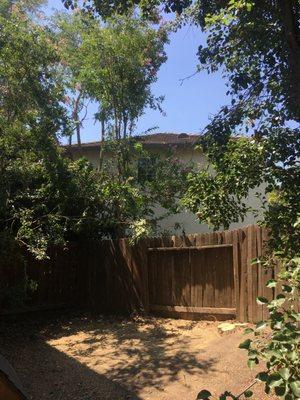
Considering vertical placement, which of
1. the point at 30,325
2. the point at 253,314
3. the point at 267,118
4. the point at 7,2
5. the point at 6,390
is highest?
the point at 7,2

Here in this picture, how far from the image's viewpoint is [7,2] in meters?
18.7

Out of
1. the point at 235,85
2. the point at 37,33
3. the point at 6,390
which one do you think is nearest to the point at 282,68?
the point at 235,85

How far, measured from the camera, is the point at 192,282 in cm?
988

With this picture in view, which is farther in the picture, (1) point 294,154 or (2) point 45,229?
(2) point 45,229

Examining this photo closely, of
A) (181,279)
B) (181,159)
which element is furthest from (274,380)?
(181,159)

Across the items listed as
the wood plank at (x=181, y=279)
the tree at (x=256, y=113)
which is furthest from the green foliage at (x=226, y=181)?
the wood plank at (x=181, y=279)

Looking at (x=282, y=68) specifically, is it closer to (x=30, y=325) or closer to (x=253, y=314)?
(x=253, y=314)

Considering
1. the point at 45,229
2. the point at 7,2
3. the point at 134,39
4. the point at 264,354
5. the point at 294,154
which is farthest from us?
the point at 7,2

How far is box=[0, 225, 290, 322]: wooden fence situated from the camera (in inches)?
339

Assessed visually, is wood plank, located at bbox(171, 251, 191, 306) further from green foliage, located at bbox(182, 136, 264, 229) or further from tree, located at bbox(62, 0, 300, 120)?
tree, located at bbox(62, 0, 300, 120)

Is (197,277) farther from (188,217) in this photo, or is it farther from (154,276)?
(188,217)

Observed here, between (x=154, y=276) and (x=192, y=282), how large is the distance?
3.89ft

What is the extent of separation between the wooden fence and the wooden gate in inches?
0.7

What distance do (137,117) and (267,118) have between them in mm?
8545
